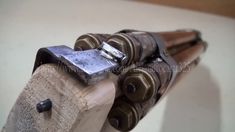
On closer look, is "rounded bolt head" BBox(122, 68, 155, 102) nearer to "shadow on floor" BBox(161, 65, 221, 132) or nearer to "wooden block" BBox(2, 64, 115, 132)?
"wooden block" BBox(2, 64, 115, 132)

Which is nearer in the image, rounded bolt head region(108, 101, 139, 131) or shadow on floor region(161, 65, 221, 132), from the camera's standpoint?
rounded bolt head region(108, 101, 139, 131)

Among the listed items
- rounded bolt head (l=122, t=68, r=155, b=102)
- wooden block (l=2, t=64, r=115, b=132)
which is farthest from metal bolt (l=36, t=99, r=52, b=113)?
rounded bolt head (l=122, t=68, r=155, b=102)

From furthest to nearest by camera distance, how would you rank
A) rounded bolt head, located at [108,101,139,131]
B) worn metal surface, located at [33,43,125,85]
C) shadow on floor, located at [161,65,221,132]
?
shadow on floor, located at [161,65,221,132] < rounded bolt head, located at [108,101,139,131] < worn metal surface, located at [33,43,125,85]

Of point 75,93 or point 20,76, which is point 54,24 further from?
point 75,93

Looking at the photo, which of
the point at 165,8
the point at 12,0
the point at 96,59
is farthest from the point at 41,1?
the point at 96,59

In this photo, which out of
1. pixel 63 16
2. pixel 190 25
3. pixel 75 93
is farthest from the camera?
pixel 190 25

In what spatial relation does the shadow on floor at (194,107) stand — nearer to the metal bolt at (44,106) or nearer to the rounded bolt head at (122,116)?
the rounded bolt head at (122,116)
